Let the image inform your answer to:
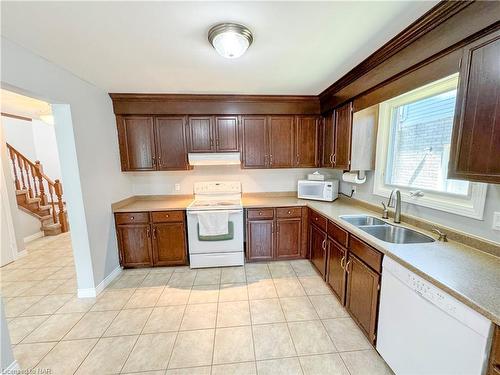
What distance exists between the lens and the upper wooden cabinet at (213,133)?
299 centimetres

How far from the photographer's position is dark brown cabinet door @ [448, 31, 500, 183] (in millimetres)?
1013

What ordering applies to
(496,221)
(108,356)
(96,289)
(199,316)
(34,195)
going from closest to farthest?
(496,221)
(108,356)
(199,316)
(96,289)
(34,195)

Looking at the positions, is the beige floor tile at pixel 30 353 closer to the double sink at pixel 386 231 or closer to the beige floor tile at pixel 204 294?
the beige floor tile at pixel 204 294

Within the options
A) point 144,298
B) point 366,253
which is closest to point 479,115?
point 366,253

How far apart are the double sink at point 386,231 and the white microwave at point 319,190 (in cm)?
73

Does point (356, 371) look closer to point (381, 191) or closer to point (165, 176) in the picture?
point (381, 191)

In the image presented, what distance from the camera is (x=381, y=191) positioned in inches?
92.6

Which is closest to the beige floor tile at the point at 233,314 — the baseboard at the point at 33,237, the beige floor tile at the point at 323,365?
the beige floor tile at the point at 323,365

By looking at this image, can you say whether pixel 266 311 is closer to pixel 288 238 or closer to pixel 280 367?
pixel 280 367

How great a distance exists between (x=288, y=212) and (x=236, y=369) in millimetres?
1881

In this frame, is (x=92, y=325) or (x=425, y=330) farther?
(x=92, y=325)

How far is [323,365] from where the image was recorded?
1522 millimetres

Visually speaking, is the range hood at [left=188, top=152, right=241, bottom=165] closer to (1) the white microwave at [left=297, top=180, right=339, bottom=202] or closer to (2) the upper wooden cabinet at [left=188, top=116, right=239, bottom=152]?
(2) the upper wooden cabinet at [left=188, top=116, right=239, bottom=152]

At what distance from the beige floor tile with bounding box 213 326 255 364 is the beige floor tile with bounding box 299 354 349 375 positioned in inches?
15.8
